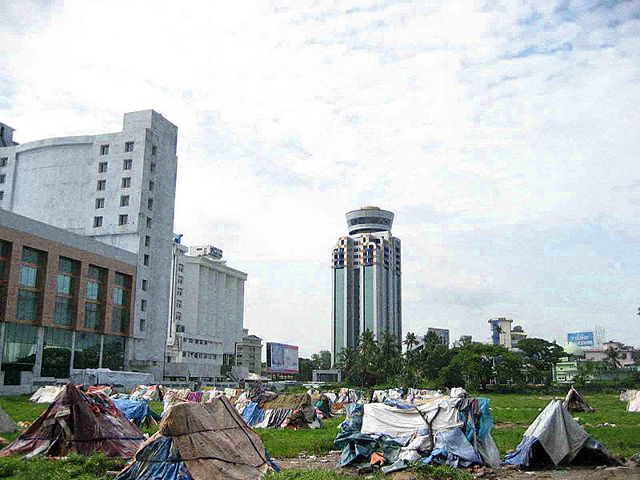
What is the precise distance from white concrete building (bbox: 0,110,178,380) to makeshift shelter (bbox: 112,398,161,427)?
5310cm

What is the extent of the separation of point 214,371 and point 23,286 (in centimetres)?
5482

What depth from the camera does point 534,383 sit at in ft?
351

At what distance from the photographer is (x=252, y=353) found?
6973 inches

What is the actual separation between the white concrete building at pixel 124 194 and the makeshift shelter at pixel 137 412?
53.1 m

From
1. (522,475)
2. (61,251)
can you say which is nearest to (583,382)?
(61,251)

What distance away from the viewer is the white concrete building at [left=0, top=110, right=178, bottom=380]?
3248 inches

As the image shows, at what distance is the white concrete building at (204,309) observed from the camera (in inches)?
5197

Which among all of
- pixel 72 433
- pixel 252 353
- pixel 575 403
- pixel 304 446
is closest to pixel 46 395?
pixel 72 433

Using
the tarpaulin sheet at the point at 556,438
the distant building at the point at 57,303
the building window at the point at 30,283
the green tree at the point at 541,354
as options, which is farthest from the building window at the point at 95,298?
the green tree at the point at 541,354

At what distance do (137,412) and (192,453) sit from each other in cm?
1499

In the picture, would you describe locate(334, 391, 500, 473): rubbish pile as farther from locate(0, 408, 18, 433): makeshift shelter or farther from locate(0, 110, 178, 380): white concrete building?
locate(0, 110, 178, 380): white concrete building

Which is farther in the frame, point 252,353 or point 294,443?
point 252,353

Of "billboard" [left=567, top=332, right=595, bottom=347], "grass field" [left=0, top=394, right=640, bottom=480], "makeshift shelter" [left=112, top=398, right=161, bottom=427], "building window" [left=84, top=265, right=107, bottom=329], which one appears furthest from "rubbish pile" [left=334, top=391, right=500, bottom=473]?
"billboard" [left=567, top=332, right=595, bottom=347]

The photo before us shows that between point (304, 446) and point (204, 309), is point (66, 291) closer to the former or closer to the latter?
point (304, 446)
